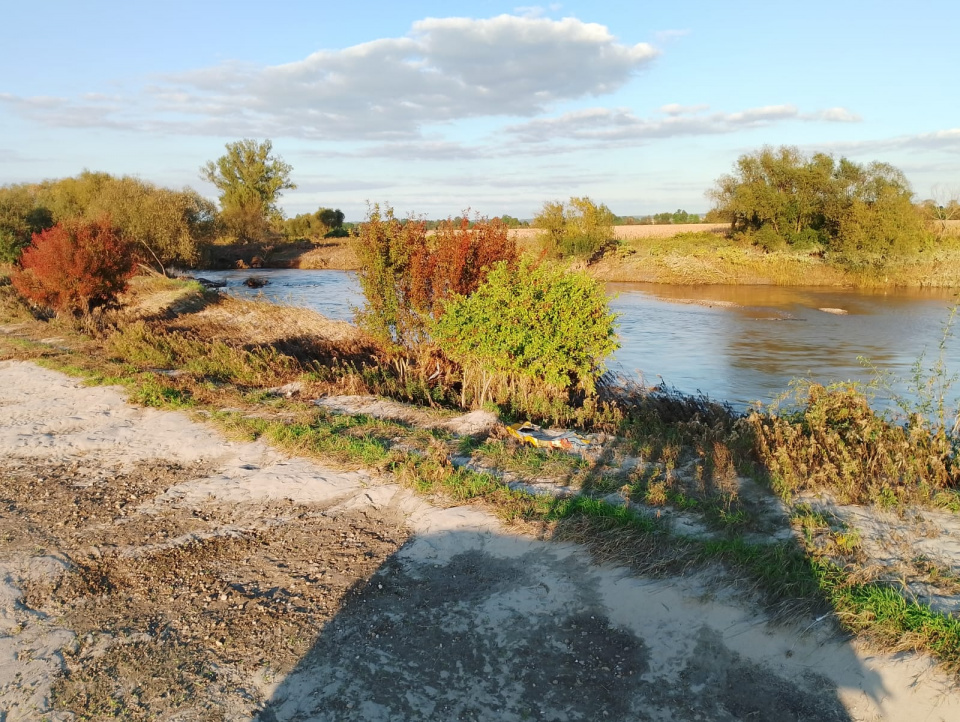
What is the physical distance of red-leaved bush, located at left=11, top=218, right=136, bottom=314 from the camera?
55.7 feet

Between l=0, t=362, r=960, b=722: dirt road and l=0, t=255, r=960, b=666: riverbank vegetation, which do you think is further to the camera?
l=0, t=255, r=960, b=666: riverbank vegetation

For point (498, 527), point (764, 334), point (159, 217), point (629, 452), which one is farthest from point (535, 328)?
point (159, 217)

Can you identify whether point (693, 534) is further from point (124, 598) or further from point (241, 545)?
point (124, 598)

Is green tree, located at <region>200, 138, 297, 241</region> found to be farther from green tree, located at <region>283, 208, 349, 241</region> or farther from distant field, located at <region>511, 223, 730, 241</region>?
distant field, located at <region>511, 223, 730, 241</region>

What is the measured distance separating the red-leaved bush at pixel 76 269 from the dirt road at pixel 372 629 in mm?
13086

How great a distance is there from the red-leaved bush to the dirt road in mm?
13086

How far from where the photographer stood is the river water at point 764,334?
45.3ft

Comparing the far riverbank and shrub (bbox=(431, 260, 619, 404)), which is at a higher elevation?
the far riverbank

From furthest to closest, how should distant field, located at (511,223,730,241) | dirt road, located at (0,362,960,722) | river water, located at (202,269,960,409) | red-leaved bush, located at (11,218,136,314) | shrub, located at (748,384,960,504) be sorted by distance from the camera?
1. distant field, located at (511,223,730,241)
2. red-leaved bush, located at (11,218,136,314)
3. river water, located at (202,269,960,409)
4. shrub, located at (748,384,960,504)
5. dirt road, located at (0,362,960,722)

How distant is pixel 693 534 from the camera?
505 centimetres

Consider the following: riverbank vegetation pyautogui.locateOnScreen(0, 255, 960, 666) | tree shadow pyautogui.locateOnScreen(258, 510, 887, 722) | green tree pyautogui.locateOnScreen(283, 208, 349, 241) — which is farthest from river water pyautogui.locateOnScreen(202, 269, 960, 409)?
green tree pyautogui.locateOnScreen(283, 208, 349, 241)

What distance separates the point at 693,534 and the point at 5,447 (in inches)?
305

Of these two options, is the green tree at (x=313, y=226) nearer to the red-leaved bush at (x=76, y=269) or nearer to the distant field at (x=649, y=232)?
the distant field at (x=649, y=232)

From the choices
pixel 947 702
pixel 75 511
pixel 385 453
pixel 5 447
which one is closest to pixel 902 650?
pixel 947 702
